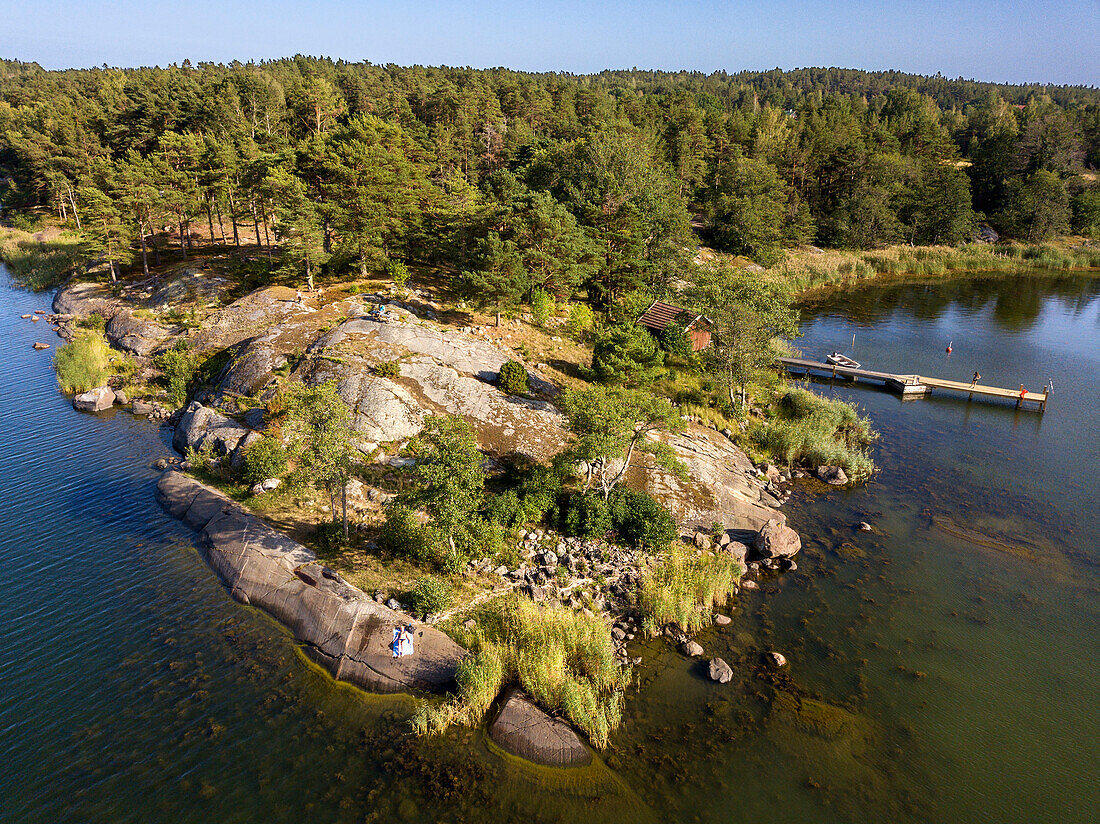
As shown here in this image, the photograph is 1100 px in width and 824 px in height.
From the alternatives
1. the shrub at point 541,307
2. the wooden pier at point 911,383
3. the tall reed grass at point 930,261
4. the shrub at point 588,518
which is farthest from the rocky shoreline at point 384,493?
the tall reed grass at point 930,261

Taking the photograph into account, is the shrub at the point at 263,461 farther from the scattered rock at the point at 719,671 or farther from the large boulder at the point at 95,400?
the scattered rock at the point at 719,671

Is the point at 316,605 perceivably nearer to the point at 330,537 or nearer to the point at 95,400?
the point at 330,537

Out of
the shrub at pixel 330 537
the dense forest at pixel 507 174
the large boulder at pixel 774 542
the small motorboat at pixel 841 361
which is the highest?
the dense forest at pixel 507 174

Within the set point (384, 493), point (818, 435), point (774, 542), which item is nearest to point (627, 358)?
point (818, 435)

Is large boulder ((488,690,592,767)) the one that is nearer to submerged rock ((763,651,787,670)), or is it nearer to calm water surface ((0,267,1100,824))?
calm water surface ((0,267,1100,824))

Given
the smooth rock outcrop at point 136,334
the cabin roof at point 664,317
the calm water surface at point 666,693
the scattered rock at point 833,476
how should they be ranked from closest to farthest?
the calm water surface at point 666,693
the scattered rock at point 833,476
the smooth rock outcrop at point 136,334
the cabin roof at point 664,317

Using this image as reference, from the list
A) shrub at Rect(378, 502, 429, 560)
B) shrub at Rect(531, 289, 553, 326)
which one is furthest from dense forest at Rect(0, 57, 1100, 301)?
shrub at Rect(378, 502, 429, 560)
